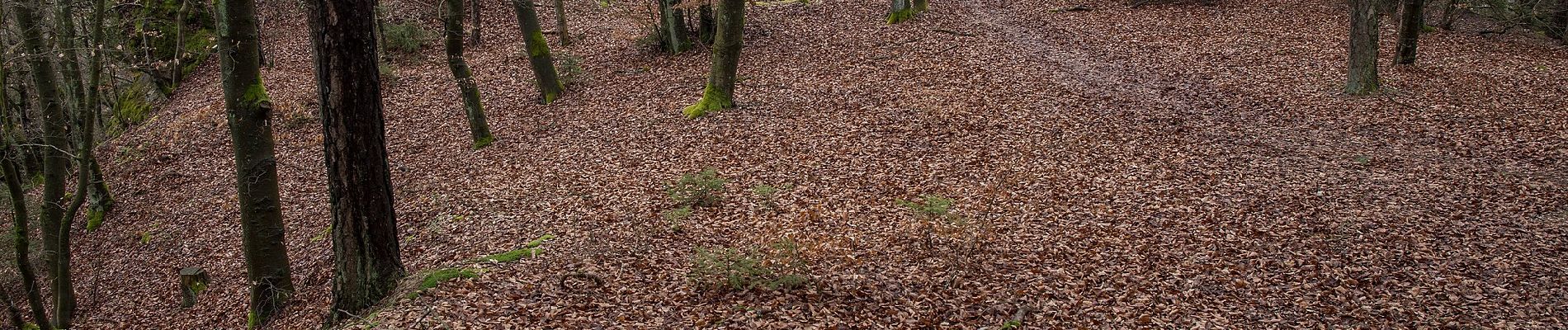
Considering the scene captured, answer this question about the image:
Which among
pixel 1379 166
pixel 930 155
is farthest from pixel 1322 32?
pixel 930 155

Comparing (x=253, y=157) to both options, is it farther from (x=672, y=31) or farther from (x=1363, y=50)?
(x=1363, y=50)

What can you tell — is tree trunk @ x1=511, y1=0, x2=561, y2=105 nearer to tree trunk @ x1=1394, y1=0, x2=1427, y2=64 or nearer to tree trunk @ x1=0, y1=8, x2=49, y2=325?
tree trunk @ x1=0, y1=8, x2=49, y2=325

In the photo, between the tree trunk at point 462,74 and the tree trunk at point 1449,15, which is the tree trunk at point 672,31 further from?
the tree trunk at point 1449,15

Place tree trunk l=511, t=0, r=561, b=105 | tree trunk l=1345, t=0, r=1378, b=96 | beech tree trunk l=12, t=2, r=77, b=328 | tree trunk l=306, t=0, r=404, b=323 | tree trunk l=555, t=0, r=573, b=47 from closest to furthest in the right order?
tree trunk l=306, t=0, r=404, b=323 < beech tree trunk l=12, t=2, r=77, b=328 < tree trunk l=1345, t=0, r=1378, b=96 < tree trunk l=511, t=0, r=561, b=105 < tree trunk l=555, t=0, r=573, b=47

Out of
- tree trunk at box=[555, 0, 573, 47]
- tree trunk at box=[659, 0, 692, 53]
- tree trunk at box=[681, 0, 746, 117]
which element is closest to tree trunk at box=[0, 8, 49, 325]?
tree trunk at box=[681, 0, 746, 117]

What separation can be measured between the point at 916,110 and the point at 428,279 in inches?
330

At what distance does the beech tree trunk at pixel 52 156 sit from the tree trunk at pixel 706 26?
36.8 feet

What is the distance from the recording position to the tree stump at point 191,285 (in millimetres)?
10062

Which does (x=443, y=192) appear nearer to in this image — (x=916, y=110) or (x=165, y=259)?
(x=165, y=259)

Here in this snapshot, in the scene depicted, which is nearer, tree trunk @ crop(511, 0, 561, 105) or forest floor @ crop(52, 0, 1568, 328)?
forest floor @ crop(52, 0, 1568, 328)

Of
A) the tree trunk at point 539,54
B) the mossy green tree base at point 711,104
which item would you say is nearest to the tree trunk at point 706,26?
the tree trunk at point 539,54

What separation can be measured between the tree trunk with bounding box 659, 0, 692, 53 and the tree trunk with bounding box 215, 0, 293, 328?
34.2 ft

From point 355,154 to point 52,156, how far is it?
572 cm

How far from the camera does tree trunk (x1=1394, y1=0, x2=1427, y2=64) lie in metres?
14.5
